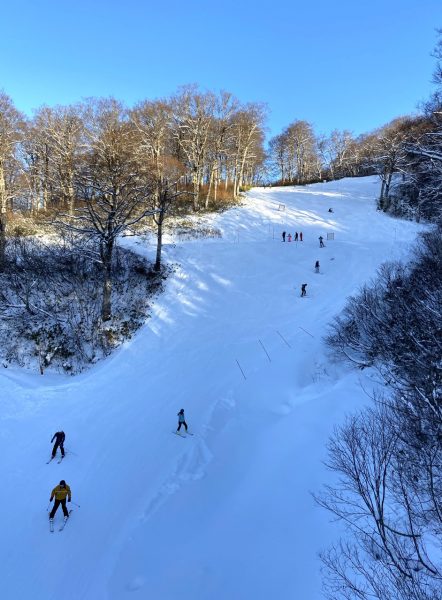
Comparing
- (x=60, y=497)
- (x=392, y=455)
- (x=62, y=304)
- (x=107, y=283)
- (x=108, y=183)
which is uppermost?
(x=108, y=183)

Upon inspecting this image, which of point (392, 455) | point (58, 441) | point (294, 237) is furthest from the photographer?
point (294, 237)

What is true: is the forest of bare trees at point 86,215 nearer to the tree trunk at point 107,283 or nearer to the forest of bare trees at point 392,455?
the tree trunk at point 107,283

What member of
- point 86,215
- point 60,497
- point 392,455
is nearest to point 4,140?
point 86,215

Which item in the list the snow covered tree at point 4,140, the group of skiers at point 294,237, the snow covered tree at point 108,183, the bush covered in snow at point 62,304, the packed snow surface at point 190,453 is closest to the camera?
the packed snow surface at point 190,453

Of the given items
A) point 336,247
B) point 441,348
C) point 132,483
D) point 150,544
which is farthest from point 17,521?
point 336,247

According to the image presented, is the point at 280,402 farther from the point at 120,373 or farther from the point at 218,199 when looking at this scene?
the point at 218,199

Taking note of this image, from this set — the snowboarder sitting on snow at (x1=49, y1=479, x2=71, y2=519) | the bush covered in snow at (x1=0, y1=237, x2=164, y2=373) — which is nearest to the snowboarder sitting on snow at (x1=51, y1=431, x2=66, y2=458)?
the snowboarder sitting on snow at (x1=49, y1=479, x2=71, y2=519)

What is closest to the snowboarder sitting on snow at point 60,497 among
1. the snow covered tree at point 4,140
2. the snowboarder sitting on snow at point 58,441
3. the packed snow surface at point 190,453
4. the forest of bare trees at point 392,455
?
the packed snow surface at point 190,453

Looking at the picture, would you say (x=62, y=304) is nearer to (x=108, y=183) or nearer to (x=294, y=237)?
(x=108, y=183)

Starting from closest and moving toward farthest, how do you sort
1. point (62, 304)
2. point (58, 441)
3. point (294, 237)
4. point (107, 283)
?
point (58, 441)
point (107, 283)
point (62, 304)
point (294, 237)
